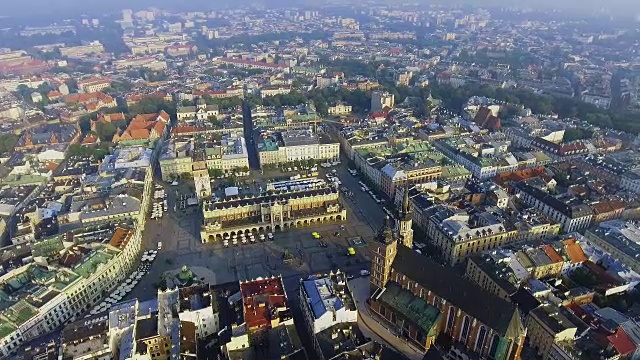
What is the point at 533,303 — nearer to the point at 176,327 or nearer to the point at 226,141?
the point at 176,327

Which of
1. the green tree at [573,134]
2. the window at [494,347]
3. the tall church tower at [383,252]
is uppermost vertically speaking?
the tall church tower at [383,252]

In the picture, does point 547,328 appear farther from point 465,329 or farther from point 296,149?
point 296,149

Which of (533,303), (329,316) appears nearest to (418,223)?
(533,303)

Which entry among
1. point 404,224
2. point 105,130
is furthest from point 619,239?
point 105,130

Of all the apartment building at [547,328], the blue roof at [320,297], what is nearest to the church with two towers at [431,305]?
the blue roof at [320,297]

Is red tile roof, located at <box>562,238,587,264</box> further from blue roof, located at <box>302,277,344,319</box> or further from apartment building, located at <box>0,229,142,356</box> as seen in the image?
apartment building, located at <box>0,229,142,356</box>

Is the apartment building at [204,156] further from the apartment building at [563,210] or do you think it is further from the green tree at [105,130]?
the apartment building at [563,210]

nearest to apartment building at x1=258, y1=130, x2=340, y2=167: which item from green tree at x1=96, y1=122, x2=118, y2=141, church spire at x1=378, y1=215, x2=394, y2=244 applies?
green tree at x1=96, y1=122, x2=118, y2=141

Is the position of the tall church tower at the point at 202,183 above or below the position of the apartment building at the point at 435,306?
below

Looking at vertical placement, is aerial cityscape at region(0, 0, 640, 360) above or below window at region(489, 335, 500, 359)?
below
